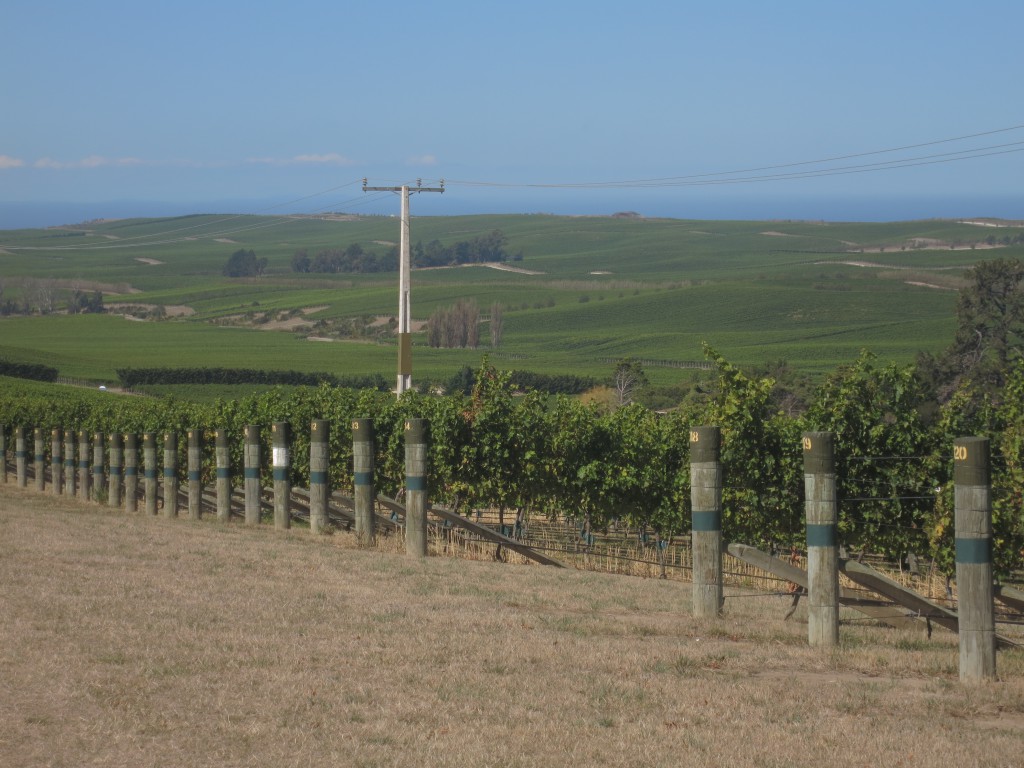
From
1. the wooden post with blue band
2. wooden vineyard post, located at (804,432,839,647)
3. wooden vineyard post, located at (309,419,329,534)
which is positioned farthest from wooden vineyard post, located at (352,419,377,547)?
wooden vineyard post, located at (804,432,839,647)

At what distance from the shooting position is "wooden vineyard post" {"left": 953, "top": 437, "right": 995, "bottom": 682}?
24.0 ft

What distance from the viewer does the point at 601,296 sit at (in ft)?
573

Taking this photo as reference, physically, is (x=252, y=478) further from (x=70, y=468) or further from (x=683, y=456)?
(x=70, y=468)

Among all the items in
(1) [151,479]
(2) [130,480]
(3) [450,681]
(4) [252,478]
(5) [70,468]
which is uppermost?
(3) [450,681]

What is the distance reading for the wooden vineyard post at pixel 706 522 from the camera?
962 centimetres

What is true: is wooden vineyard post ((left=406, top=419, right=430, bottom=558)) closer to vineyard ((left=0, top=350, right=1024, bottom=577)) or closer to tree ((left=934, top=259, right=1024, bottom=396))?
vineyard ((left=0, top=350, right=1024, bottom=577))

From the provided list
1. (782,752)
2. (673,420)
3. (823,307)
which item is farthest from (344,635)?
(823,307)

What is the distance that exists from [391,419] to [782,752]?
1900cm

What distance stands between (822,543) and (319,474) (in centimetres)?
823

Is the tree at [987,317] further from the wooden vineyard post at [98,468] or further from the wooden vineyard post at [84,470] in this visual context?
the wooden vineyard post at [98,468]

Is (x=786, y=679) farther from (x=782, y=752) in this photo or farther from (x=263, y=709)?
(x=263, y=709)

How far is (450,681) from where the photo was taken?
A: 273 inches

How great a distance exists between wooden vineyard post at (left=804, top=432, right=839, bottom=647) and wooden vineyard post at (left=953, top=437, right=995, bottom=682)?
113cm

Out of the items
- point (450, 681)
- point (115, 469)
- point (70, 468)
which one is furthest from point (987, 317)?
point (450, 681)
